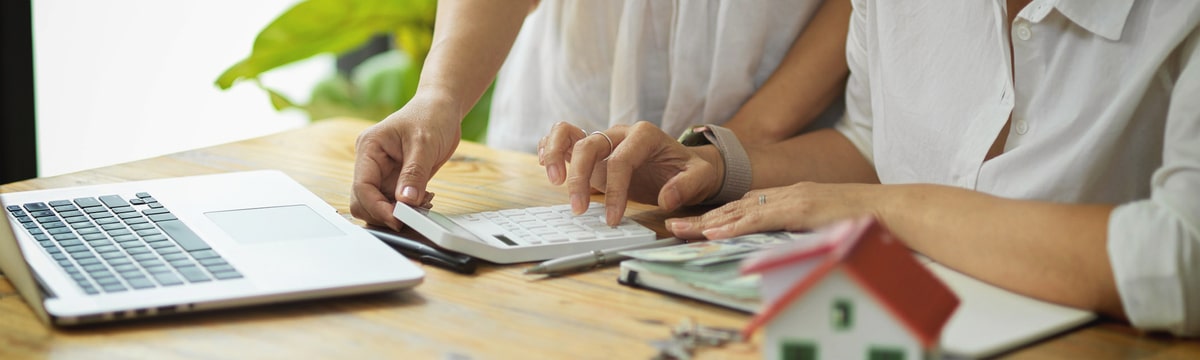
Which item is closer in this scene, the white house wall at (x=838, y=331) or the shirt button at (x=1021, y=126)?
the white house wall at (x=838, y=331)

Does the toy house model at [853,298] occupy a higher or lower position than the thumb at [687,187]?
higher

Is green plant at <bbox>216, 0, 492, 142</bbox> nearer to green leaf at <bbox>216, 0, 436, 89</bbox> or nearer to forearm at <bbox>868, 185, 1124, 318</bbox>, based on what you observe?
green leaf at <bbox>216, 0, 436, 89</bbox>

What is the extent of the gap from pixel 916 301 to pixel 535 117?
3.61 ft

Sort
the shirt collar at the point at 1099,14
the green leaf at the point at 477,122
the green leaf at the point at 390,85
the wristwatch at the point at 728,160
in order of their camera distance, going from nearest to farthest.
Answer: the shirt collar at the point at 1099,14 → the wristwatch at the point at 728,160 → the green leaf at the point at 477,122 → the green leaf at the point at 390,85

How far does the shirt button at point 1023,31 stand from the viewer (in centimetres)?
102

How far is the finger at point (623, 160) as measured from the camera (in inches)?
39.9

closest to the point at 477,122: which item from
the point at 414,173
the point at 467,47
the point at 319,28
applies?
the point at 319,28

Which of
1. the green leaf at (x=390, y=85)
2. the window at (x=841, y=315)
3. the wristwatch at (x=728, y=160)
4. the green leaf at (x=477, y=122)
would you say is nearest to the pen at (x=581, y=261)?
the wristwatch at (x=728, y=160)

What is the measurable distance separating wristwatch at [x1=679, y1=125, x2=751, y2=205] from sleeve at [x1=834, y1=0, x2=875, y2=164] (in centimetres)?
18

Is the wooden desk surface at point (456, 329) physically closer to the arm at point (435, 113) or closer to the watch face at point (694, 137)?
the arm at point (435, 113)

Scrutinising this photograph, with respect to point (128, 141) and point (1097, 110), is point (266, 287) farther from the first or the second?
point (128, 141)

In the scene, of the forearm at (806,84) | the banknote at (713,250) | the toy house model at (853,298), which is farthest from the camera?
the forearm at (806,84)

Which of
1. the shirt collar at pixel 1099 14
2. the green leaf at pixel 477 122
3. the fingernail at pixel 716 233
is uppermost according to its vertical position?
the shirt collar at pixel 1099 14

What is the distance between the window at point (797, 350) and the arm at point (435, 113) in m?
0.52
